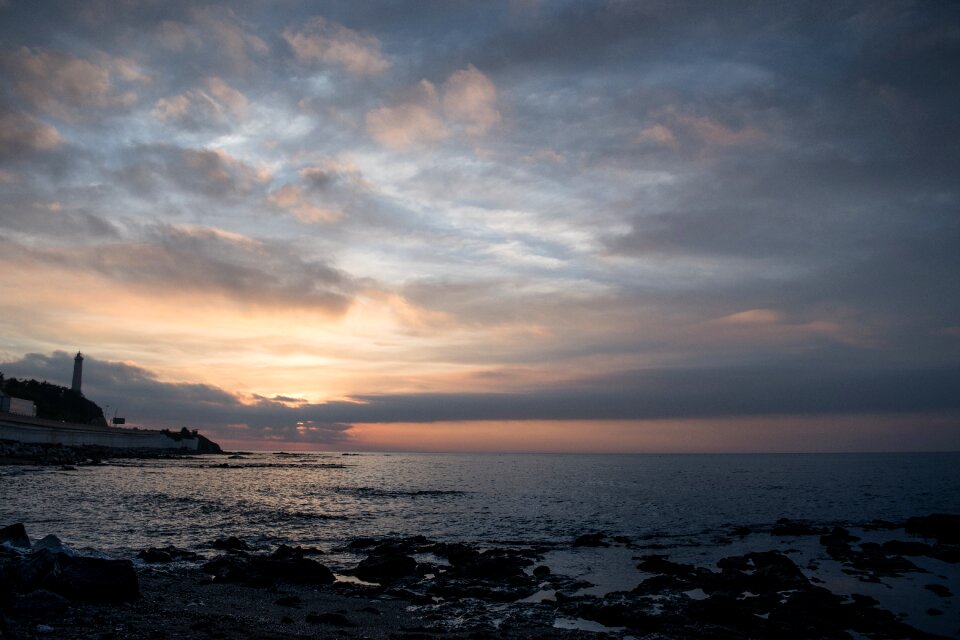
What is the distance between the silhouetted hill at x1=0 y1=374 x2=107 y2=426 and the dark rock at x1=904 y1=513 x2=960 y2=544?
611 feet

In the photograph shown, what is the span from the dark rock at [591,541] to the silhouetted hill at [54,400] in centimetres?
17119

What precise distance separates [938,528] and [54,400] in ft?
678

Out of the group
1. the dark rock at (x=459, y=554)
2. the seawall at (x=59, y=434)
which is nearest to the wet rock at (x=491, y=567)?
the dark rock at (x=459, y=554)

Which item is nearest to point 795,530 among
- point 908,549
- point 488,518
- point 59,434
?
point 908,549

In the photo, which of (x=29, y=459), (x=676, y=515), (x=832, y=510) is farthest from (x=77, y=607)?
(x=29, y=459)

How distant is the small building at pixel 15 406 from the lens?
Answer: 12586 cm

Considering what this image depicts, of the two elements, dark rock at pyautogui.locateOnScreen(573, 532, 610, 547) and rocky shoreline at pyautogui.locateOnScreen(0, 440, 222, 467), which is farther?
rocky shoreline at pyautogui.locateOnScreen(0, 440, 222, 467)

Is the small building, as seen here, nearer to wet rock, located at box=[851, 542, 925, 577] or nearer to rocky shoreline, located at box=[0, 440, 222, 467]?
rocky shoreline, located at box=[0, 440, 222, 467]

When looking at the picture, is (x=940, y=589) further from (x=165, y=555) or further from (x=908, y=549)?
(x=165, y=555)

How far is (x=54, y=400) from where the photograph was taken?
176 meters

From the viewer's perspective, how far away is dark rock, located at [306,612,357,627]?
17266 mm

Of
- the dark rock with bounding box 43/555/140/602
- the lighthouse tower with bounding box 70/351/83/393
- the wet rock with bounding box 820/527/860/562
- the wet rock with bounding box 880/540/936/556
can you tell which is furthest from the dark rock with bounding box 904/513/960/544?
the lighthouse tower with bounding box 70/351/83/393

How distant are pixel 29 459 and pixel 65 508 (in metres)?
63.3

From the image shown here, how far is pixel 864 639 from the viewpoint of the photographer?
18125mm
